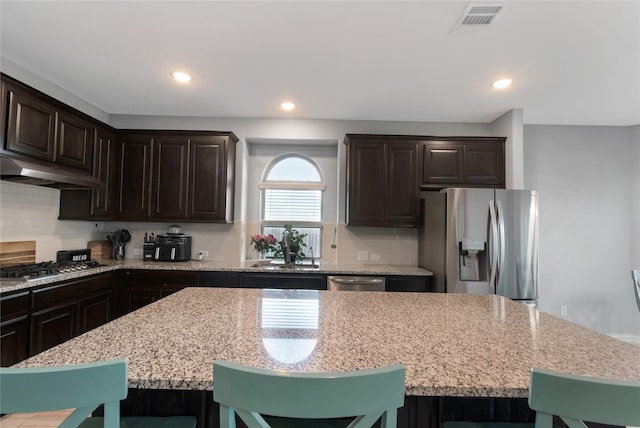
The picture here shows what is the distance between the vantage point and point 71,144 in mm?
2982

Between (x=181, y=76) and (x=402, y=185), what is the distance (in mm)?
2556

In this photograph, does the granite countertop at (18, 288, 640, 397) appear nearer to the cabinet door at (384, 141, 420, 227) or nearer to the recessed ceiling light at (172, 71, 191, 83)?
the cabinet door at (384, 141, 420, 227)

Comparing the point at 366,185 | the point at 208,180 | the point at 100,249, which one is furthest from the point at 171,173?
the point at 366,185

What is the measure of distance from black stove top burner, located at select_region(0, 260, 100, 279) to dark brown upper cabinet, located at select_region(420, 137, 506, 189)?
11.8ft

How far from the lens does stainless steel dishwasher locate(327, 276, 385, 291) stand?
3186mm

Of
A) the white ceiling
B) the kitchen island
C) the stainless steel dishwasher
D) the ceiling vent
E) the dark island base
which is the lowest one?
the dark island base

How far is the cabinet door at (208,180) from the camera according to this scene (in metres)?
3.62

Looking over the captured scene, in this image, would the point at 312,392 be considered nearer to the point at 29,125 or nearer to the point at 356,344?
the point at 356,344

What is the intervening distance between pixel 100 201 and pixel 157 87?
4.58 ft

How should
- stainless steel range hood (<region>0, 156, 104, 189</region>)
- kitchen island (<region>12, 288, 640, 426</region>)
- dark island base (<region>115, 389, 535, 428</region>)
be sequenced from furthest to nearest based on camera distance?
stainless steel range hood (<region>0, 156, 104, 189</region>) → dark island base (<region>115, 389, 535, 428</region>) → kitchen island (<region>12, 288, 640, 426</region>)

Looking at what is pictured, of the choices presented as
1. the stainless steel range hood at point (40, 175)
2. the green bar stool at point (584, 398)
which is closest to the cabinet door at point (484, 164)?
the green bar stool at point (584, 398)

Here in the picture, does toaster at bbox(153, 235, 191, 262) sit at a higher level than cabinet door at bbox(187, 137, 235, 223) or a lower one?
lower

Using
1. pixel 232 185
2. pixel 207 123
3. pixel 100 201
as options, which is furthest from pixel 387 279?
pixel 100 201

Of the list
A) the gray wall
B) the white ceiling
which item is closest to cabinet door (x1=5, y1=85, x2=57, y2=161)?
the white ceiling
